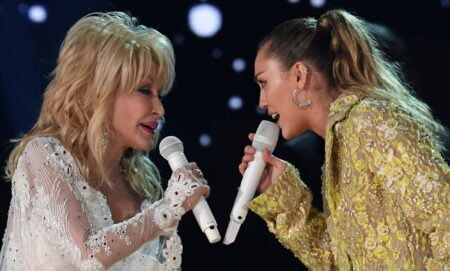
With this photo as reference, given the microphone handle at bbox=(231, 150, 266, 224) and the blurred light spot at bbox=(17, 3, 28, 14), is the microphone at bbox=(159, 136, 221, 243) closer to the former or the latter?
the microphone handle at bbox=(231, 150, 266, 224)

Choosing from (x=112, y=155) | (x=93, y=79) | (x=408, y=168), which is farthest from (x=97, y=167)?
(x=408, y=168)

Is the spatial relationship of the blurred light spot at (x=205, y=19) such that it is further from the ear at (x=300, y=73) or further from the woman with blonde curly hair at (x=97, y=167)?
the ear at (x=300, y=73)

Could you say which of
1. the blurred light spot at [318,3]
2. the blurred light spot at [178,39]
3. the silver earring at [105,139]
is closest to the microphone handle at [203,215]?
the silver earring at [105,139]

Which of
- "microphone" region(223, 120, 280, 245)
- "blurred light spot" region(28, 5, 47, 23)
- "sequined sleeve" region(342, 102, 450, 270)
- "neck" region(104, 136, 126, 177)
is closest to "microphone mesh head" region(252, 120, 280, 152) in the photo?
"microphone" region(223, 120, 280, 245)

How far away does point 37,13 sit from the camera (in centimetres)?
227

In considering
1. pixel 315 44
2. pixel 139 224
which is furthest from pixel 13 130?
pixel 315 44

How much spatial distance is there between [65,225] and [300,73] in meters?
0.63

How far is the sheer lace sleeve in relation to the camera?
70.6 inches

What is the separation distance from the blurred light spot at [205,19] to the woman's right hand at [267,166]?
1.69 feet

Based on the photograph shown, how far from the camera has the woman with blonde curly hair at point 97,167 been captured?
5.98ft

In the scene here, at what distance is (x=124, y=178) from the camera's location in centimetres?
215

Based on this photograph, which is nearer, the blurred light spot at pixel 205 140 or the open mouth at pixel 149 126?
the open mouth at pixel 149 126

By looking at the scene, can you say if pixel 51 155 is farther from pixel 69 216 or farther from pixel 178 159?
pixel 178 159

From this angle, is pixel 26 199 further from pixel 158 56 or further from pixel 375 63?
pixel 375 63
